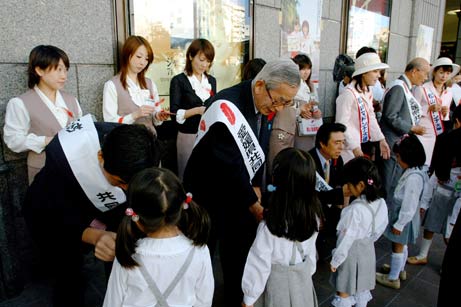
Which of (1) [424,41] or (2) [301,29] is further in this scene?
(1) [424,41]

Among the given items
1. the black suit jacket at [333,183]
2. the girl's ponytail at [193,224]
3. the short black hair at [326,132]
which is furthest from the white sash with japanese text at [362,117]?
the girl's ponytail at [193,224]

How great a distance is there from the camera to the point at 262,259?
6.45 feet

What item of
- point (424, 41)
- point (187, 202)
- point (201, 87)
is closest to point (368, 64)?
point (201, 87)

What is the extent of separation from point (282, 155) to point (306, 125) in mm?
2343

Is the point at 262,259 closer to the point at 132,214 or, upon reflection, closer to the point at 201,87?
the point at 132,214

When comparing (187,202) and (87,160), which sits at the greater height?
(87,160)

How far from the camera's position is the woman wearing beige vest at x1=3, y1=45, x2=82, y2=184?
8.45 feet

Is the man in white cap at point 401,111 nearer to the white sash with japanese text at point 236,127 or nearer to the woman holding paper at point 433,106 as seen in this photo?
the woman holding paper at point 433,106

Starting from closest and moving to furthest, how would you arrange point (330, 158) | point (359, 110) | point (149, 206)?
point (149, 206) → point (330, 158) → point (359, 110)

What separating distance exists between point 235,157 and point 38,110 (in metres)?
1.55

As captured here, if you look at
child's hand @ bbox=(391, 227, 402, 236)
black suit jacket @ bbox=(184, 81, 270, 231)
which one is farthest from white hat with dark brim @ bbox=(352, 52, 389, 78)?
black suit jacket @ bbox=(184, 81, 270, 231)

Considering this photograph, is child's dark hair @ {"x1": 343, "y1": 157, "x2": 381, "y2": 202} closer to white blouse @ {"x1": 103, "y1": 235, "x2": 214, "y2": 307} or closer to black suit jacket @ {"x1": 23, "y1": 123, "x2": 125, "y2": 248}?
white blouse @ {"x1": 103, "y1": 235, "x2": 214, "y2": 307}

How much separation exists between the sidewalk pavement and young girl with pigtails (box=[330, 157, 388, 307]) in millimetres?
447

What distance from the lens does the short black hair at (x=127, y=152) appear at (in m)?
1.50
